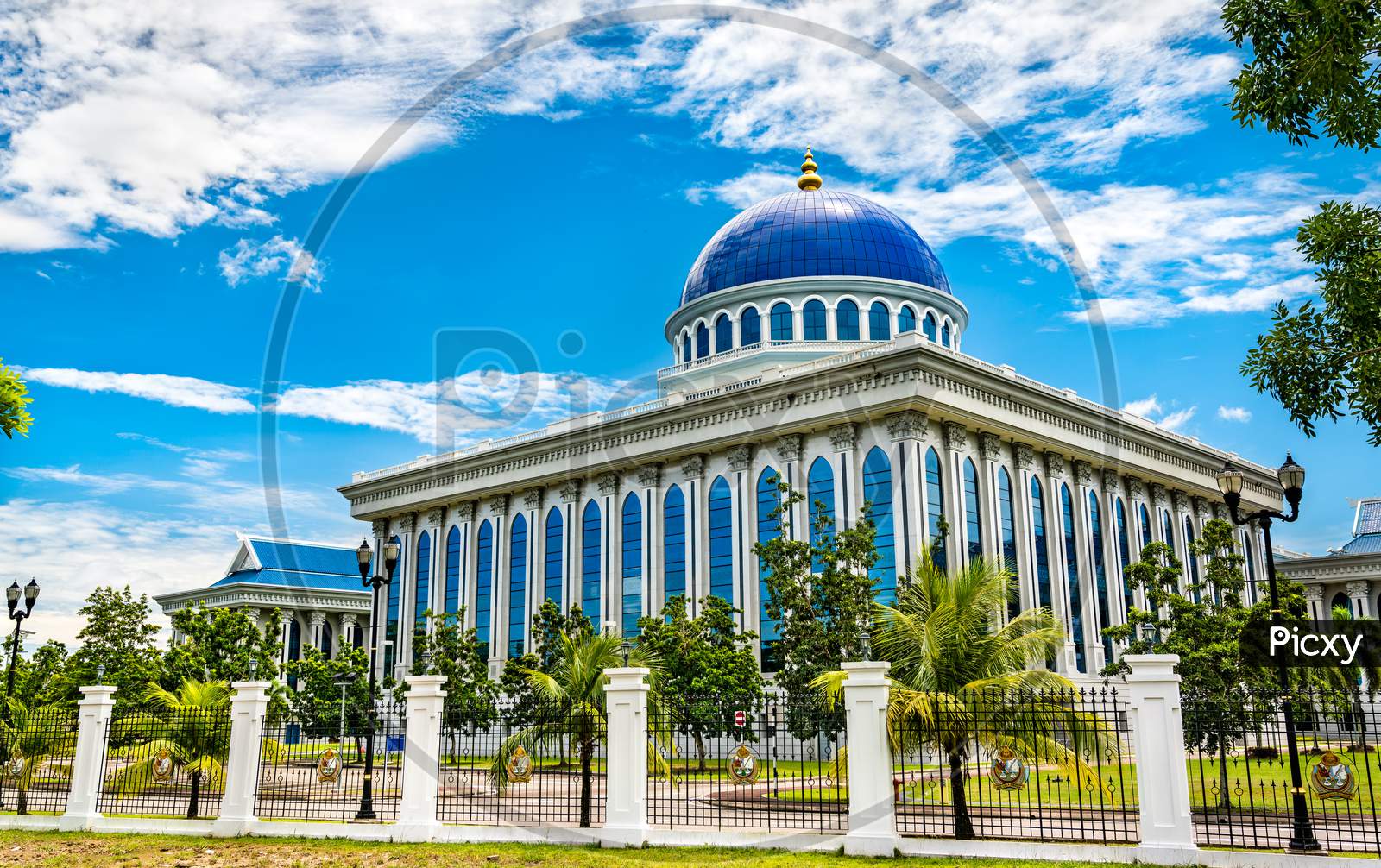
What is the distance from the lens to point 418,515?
179ft

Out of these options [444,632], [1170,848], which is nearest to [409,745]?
[1170,848]

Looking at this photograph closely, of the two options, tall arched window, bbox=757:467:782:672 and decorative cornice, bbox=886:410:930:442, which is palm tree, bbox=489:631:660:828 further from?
tall arched window, bbox=757:467:782:672

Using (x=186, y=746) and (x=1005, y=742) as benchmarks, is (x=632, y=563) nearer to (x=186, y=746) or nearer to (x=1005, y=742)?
(x=186, y=746)

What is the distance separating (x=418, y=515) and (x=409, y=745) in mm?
37754

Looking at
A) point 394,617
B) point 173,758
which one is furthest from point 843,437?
point 394,617

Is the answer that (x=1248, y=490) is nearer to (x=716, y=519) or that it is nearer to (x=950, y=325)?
(x=950, y=325)

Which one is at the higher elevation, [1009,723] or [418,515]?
[418,515]

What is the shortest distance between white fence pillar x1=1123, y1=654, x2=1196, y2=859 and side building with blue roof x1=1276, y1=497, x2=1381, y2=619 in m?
54.3

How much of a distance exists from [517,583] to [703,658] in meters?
18.5

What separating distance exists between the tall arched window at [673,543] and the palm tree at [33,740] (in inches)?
905

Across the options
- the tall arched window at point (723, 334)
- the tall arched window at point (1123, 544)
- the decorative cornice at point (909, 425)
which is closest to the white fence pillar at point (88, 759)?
the decorative cornice at point (909, 425)

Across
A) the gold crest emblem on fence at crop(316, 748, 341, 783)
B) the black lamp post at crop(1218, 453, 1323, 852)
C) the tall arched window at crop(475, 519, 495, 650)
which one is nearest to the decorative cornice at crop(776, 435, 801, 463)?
the tall arched window at crop(475, 519, 495, 650)

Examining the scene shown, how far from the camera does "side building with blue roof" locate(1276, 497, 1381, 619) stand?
6241cm

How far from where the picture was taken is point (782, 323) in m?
48.3
